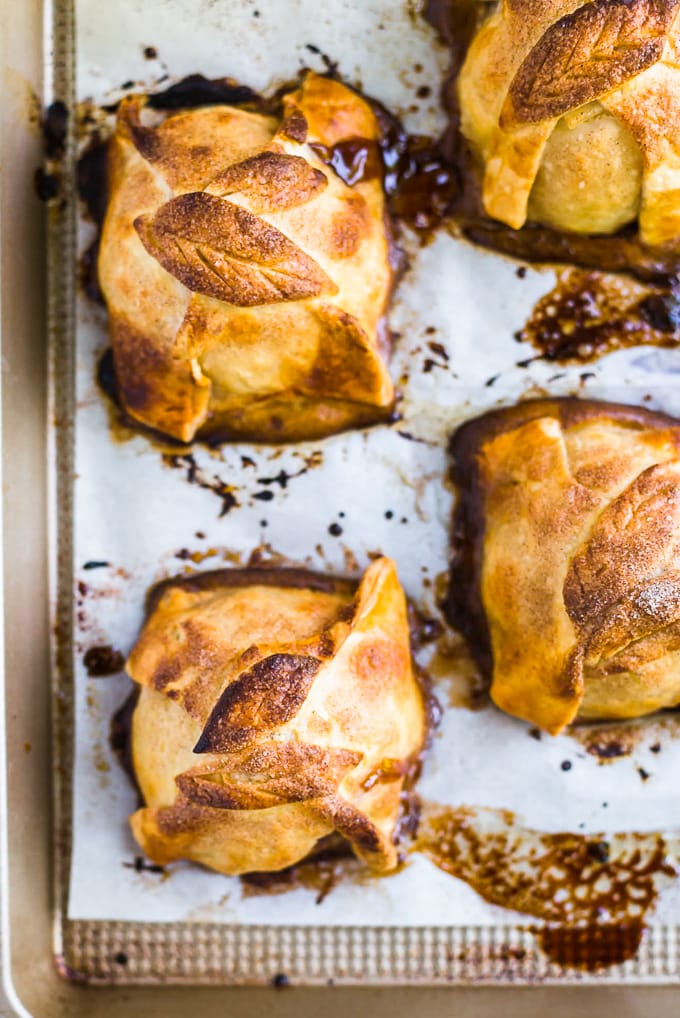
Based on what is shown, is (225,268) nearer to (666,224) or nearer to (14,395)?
(14,395)

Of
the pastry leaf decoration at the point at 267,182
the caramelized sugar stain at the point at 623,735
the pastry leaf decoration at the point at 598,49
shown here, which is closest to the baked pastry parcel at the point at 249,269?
the pastry leaf decoration at the point at 267,182

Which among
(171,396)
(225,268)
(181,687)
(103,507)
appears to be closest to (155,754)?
(181,687)

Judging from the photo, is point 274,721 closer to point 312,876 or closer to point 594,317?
point 312,876

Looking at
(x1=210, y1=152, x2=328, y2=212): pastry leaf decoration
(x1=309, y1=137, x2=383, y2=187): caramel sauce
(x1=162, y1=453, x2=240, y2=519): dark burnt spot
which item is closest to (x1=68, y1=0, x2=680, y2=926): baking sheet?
(x1=162, y1=453, x2=240, y2=519): dark burnt spot

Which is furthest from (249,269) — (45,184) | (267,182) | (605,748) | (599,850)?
(599,850)

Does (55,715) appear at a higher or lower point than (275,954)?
higher

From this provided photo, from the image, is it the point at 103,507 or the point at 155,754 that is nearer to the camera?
the point at 155,754

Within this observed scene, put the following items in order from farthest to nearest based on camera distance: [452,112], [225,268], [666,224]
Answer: [452,112]
[666,224]
[225,268]
